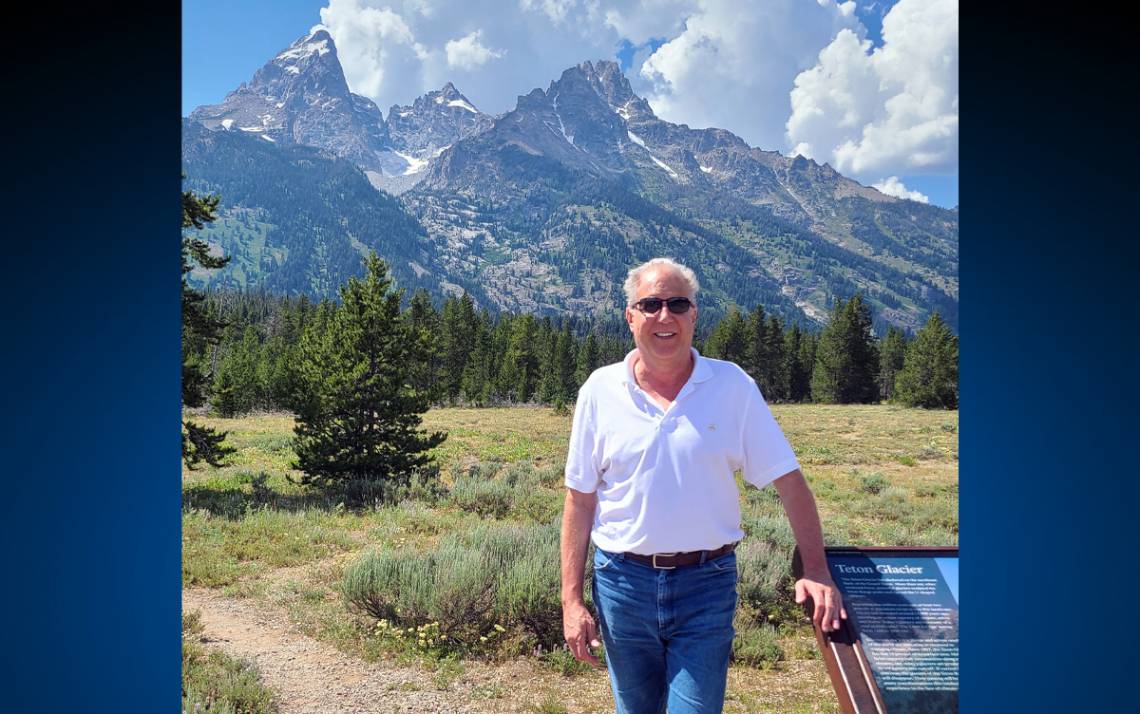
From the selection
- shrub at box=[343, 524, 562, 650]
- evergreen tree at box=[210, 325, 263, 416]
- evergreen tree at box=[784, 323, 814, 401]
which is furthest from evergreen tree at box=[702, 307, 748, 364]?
shrub at box=[343, 524, 562, 650]

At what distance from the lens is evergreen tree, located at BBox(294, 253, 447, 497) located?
1003cm

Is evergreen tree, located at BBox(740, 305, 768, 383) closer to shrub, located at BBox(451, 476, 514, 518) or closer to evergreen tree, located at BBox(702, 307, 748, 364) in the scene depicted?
evergreen tree, located at BBox(702, 307, 748, 364)

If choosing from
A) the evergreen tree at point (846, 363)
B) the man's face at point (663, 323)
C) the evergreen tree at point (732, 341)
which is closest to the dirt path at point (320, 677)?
the man's face at point (663, 323)

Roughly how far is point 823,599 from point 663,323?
88cm

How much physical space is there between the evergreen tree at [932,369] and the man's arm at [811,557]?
65.0 feet

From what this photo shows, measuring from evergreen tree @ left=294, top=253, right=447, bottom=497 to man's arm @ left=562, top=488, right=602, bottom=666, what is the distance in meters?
8.33

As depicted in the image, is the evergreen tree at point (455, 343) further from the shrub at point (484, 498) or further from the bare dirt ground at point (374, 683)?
the bare dirt ground at point (374, 683)

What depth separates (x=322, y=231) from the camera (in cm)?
19688

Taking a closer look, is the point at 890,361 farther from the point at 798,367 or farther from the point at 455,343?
the point at 455,343

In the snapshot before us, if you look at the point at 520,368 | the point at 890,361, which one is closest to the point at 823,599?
the point at 520,368

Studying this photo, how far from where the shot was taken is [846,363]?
2306 cm

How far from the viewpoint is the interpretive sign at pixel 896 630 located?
1.89 meters
